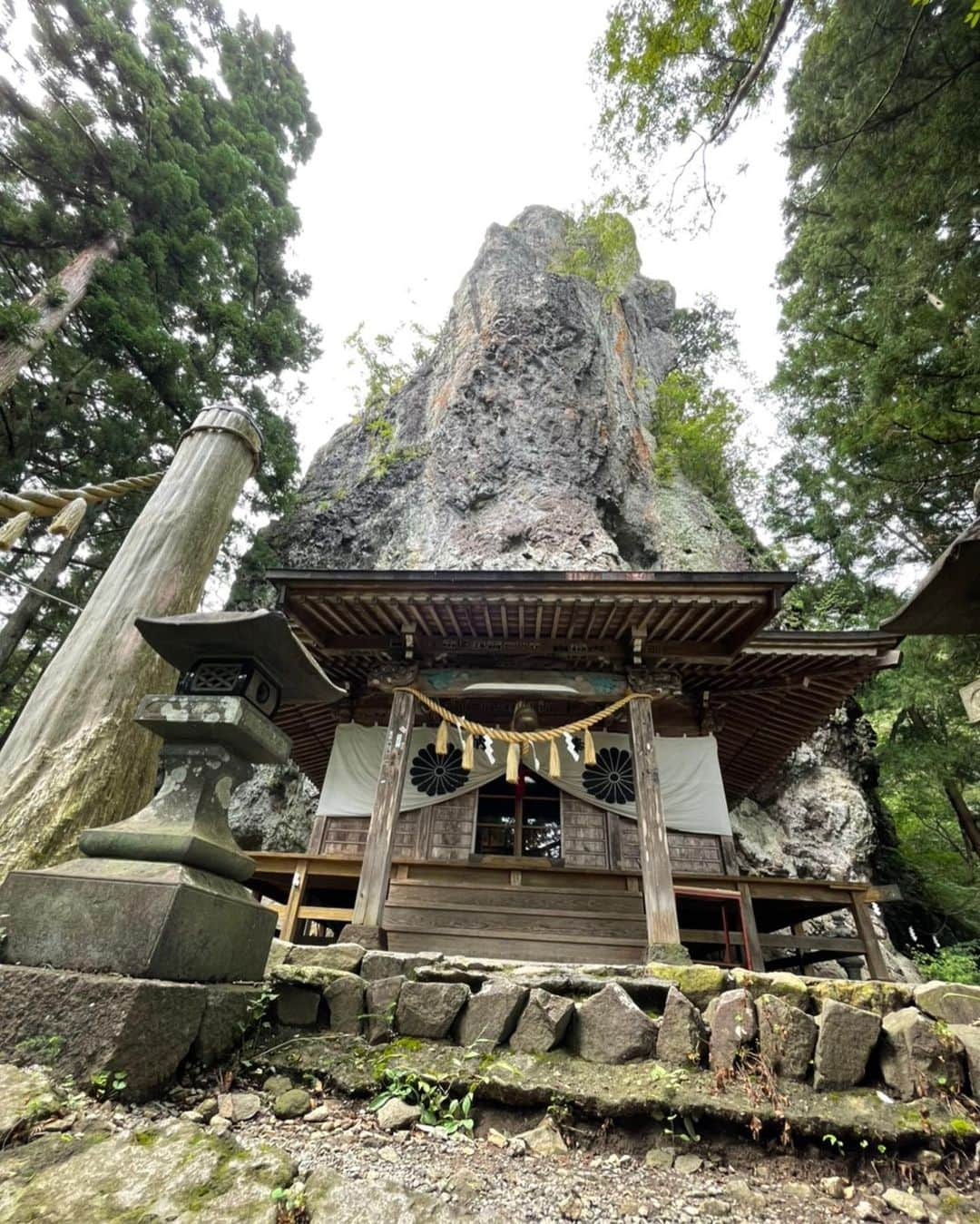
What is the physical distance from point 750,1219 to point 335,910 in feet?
17.3

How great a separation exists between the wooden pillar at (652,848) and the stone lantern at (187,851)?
351cm

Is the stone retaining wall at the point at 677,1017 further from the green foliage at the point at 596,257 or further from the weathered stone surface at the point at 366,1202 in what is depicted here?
the green foliage at the point at 596,257

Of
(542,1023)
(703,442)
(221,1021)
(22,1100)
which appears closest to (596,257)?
(703,442)

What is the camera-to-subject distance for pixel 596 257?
707 inches

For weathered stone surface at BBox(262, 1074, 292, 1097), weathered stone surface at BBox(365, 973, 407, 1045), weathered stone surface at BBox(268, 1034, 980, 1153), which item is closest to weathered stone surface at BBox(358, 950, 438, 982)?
weathered stone surface at BBox(365, 973, 407, 1045)

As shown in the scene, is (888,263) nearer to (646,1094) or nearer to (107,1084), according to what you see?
(646,1094)

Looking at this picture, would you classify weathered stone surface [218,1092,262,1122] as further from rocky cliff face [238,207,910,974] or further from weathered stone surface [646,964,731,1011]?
rocky cliff face [238,207,910,974]

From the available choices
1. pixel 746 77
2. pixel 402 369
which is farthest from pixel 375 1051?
pixel 402 369

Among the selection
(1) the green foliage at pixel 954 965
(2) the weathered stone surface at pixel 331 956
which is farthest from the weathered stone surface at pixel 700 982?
(1) the green foliage at pixel 954 965

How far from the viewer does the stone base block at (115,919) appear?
2.07 metres

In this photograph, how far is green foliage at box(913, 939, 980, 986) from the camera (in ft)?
26.0

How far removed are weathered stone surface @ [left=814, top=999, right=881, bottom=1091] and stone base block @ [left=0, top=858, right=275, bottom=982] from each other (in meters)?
2.82

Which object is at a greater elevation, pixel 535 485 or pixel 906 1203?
pixel 535 485

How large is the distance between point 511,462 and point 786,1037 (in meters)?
13.9
